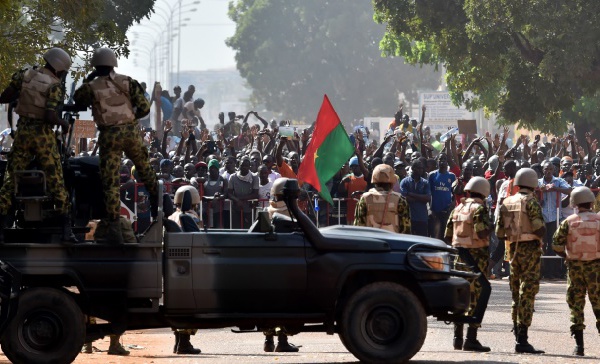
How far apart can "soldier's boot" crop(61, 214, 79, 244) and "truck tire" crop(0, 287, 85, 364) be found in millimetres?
405

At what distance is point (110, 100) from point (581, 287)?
506cm

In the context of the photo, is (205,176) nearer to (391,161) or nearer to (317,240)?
(391,161)

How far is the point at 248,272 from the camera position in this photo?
37.0 feet

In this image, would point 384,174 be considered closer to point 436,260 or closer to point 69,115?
point 436,260

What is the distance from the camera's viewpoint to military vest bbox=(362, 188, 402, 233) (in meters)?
14.3

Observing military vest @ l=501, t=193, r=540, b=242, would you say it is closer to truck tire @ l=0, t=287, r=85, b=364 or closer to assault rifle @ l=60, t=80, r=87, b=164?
assault rifle @ l=60, t=80, r=87, b=164

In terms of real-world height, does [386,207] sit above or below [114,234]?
above

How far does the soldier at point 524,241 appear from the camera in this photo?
13.8m

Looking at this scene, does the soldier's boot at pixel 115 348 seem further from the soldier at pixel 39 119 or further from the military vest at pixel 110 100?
A: the military vest at pixel 110 100

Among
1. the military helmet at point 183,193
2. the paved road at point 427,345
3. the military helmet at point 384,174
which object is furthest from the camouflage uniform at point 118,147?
the military helmet at point 384,174

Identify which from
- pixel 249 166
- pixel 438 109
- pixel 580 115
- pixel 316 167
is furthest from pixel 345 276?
pixel 438 109

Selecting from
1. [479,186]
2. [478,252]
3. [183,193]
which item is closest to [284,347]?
[183,193]

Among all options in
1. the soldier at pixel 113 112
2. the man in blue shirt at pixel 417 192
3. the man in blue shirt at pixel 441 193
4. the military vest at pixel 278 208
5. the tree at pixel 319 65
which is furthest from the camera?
the tree at pixel 319 65

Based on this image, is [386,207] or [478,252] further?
[386,207]
